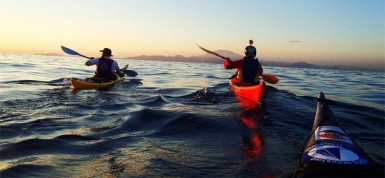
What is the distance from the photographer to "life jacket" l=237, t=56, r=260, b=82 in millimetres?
13219

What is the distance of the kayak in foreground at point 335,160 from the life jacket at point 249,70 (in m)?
8.81

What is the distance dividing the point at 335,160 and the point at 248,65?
9.72m

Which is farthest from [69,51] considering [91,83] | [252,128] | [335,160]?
[335,160]

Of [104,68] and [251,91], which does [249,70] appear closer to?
[251,91]

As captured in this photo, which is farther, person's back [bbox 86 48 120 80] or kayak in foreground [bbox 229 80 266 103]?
person's back [bbox 86 48 120 80]

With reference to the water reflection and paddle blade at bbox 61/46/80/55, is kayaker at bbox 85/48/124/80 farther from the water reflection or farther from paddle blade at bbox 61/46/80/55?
the water reflection

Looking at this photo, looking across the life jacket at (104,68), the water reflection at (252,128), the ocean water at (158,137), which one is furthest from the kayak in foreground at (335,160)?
the life jacket at (104,68)

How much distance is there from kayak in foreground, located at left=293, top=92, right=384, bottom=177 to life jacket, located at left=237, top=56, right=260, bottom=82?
8809mm

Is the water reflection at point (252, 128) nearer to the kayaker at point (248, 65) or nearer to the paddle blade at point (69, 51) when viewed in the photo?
the kayaker at point (248, 65)

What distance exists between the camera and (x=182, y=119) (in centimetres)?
837

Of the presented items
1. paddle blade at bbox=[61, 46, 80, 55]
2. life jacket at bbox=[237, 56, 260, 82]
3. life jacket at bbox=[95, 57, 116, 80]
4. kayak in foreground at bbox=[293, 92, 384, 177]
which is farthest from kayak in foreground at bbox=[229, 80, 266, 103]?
paddle blade at bbox=[61, 46, 80, 55]

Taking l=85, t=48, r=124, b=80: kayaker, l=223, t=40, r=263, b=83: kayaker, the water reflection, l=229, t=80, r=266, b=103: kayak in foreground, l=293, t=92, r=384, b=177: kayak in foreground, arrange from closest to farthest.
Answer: l=293, t=92, r=384, b=177: kayak in foreground → the water reflection → l=229, t=80, r=266, b=103: kayak in foreground → l=223, t=40, r=263, b=83: kayaker → l=85, t=48, r=124, b=80: kayaker

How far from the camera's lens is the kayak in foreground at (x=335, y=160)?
11.8 ft

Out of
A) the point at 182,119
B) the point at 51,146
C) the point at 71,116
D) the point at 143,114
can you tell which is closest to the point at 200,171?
the point at 51,146
